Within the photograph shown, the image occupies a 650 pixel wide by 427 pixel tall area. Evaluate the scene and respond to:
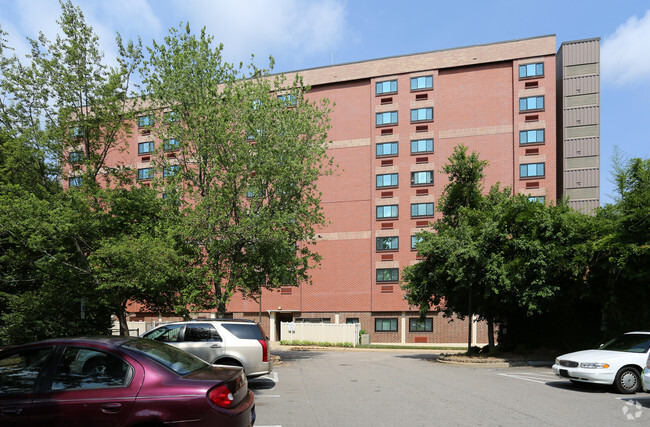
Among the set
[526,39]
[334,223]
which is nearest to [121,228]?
[334,223]

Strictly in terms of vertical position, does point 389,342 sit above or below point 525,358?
below

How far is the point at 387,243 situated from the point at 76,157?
2877 cm

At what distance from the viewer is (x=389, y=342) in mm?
44656

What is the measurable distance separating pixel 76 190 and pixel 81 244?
2.12 m

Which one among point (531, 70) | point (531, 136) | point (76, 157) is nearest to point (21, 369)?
point (76, 157)

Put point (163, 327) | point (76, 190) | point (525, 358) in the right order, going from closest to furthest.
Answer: point (163, 327) → point (76, 190) → point (525, 358)

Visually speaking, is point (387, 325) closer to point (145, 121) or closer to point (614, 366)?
point (145, 121)

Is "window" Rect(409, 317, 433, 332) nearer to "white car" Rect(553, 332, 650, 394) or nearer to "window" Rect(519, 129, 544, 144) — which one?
"window" Rect(519, 129, 544, 144)

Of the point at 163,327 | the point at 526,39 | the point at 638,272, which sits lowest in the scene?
the point at 163,327

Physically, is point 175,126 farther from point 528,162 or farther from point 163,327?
point 528,162

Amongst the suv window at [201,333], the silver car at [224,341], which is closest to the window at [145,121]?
the silver car at [224,341]

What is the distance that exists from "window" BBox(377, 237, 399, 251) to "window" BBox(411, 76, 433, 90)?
13.8 meters

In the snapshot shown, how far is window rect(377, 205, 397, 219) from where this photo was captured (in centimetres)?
4572

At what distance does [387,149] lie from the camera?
1832 inches
